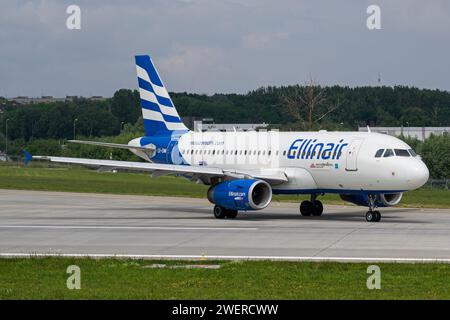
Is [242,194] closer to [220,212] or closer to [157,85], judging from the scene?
[220,212]

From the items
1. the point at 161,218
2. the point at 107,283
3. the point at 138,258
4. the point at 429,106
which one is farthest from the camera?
the point at 429,106

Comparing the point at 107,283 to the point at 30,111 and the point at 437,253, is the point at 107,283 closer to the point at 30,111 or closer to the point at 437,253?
the point at 437,253

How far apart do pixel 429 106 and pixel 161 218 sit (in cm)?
14455

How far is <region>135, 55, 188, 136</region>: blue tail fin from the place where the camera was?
161 ft

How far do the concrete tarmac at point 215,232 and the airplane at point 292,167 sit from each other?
0.92 metres

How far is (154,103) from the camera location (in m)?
49.6

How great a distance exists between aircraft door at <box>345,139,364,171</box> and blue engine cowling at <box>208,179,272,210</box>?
→ 10.8 feet

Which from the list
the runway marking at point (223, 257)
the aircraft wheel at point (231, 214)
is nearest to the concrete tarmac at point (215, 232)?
the runway marking at point (223, 257)

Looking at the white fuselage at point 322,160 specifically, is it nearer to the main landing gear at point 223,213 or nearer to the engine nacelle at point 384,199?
the engine nacelle at point 384,199

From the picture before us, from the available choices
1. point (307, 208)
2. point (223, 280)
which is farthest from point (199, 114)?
point (223, 280)

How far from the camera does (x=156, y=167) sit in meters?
41.5

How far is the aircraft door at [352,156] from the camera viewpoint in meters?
39.0
